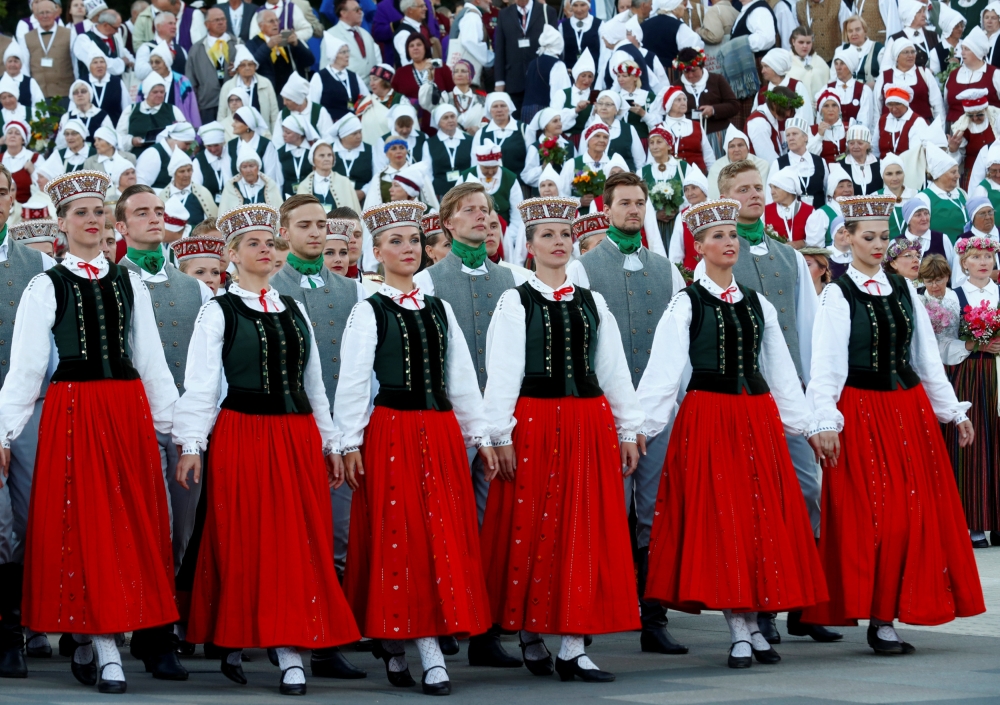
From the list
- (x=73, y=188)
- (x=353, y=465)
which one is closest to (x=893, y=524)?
(x=353, y=465)

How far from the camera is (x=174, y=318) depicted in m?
6.96

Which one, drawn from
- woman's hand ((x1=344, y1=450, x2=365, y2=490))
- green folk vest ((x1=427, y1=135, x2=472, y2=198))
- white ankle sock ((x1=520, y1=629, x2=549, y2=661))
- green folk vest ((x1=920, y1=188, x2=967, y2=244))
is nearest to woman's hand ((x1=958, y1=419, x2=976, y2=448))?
white ankle sock ((x1=520, y1=629, x2=549, y2=661))

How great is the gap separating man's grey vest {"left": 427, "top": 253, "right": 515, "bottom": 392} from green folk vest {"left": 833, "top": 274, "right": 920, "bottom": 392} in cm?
156

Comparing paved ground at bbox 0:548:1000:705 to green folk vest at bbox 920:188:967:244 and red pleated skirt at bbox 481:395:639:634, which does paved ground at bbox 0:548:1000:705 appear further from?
green folk vest at bbox 920:188:967:244

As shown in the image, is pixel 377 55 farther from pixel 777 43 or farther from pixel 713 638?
pixel 713 638

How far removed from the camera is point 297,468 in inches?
227

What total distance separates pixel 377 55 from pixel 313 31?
86 cm

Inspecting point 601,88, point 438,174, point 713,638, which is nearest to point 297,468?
point 713,638

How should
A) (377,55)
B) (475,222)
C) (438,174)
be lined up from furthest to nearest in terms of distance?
1. (377,55)
2. (438,174)
3. (475,222)

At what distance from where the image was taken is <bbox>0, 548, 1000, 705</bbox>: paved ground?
5.32 meters

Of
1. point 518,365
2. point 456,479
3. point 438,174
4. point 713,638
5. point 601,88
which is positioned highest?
point 601,88

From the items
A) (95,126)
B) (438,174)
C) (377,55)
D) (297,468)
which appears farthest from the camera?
(377,55)

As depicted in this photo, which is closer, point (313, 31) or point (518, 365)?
point (518, 365)

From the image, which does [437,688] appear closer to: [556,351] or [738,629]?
[738,629]
